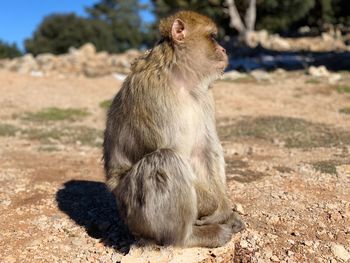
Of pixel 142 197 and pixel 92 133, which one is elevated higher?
pixel 142 197

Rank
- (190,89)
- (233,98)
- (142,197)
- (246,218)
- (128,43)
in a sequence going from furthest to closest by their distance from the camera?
1. (128,43)
2. (233,98)
3. (246,218)
4. (190,89)
5. (142,197)

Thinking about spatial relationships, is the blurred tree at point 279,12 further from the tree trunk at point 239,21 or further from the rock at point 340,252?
the rock at point 340,252

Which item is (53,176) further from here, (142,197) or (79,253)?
(142,197)

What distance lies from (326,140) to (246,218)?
149 inches

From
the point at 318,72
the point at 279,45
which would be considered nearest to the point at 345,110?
the point at 318,72

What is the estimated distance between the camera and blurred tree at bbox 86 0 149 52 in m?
57.0

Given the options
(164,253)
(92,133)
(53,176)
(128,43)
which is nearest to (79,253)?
(164,253)

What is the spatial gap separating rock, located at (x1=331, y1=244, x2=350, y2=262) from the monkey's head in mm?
1593

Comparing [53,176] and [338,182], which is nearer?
[338,182]

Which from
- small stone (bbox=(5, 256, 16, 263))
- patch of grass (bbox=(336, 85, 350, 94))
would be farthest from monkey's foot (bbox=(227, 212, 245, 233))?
patch of grass (bbox=(336, 85, 350, 94))

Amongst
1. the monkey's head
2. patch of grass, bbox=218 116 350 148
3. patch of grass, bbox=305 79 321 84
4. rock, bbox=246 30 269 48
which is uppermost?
the monkey's head

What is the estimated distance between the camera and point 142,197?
336 cm

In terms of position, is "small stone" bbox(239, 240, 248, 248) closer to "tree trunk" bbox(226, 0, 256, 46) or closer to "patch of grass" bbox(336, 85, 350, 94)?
"patch of grass" bbox(336, 85, 350, 94)

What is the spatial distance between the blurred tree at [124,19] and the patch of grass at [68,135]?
4748 cm
